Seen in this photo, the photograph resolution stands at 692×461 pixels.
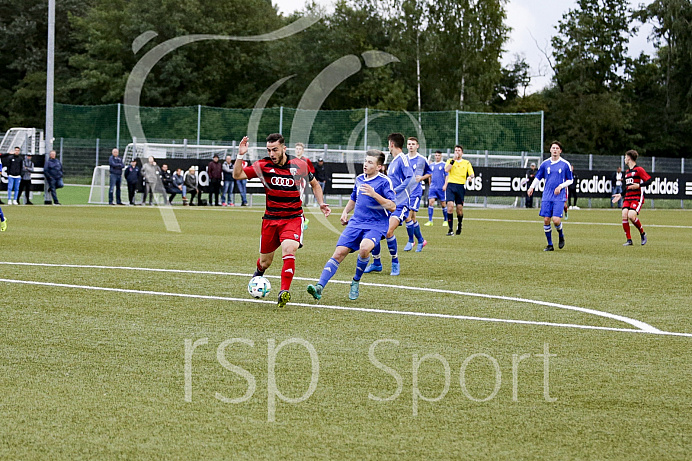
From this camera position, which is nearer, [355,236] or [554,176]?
[355,236]

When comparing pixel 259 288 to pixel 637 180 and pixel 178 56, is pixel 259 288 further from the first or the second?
A: pixel 178 56

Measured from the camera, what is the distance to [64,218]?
2458 centimetres

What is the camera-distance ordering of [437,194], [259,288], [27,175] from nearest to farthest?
1. [259,288]
2. [437,194]
3. [27,175]

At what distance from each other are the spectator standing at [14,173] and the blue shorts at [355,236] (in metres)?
22.9

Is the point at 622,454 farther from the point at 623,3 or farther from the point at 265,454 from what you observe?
the point at 623,3

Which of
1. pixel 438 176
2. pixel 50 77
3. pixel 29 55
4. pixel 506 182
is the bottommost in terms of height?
pixel 438 176

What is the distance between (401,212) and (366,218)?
470 centimetres

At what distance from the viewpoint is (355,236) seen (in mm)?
10430

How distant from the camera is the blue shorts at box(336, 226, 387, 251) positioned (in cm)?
1039

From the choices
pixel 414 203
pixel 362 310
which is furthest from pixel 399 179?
pixel 362 310

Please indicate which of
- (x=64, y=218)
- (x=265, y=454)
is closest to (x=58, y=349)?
(x=265, y=454)

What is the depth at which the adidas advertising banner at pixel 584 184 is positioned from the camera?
39.3m

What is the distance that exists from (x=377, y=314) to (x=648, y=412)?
153 inches

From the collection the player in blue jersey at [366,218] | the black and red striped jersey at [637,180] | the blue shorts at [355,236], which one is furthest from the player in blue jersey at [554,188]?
the blue shorts at [355,236]
